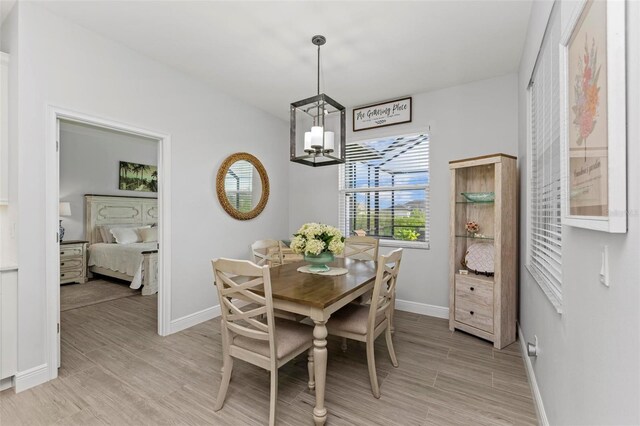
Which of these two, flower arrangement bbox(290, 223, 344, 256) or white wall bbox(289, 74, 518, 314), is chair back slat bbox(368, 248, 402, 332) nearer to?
flower arrangement bbox(290, 223, 344, 256)

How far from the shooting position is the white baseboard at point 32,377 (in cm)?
210

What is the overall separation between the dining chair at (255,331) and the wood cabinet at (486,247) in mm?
1816

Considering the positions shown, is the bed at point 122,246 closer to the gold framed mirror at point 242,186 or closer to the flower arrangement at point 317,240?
the gold framed mirror at point 242,186

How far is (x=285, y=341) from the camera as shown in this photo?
72.1 inches

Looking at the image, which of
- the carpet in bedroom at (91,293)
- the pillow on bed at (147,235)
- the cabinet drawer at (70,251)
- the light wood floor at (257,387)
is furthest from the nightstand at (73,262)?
the light wood floor at (257,387)

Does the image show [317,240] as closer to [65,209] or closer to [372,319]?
[372,319]

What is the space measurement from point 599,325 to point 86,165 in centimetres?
739

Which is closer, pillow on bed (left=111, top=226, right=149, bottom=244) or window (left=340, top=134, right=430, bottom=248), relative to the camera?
window (left=340, top=134, right=430, bottom=248)

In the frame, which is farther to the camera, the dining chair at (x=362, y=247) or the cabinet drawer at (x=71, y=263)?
the cabinet drawer at (x=71, y=263)

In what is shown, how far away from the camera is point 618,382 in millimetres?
801

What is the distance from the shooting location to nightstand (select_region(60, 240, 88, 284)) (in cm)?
500

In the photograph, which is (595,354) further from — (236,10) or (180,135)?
(180,135)

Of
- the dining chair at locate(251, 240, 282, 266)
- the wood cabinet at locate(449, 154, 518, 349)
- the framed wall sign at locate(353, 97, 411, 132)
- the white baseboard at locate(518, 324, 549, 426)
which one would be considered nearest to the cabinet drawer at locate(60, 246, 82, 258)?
the dining chair at locate(251, 240, 282, 266)

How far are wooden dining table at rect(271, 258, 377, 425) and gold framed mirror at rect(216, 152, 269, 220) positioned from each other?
1.58 metres
